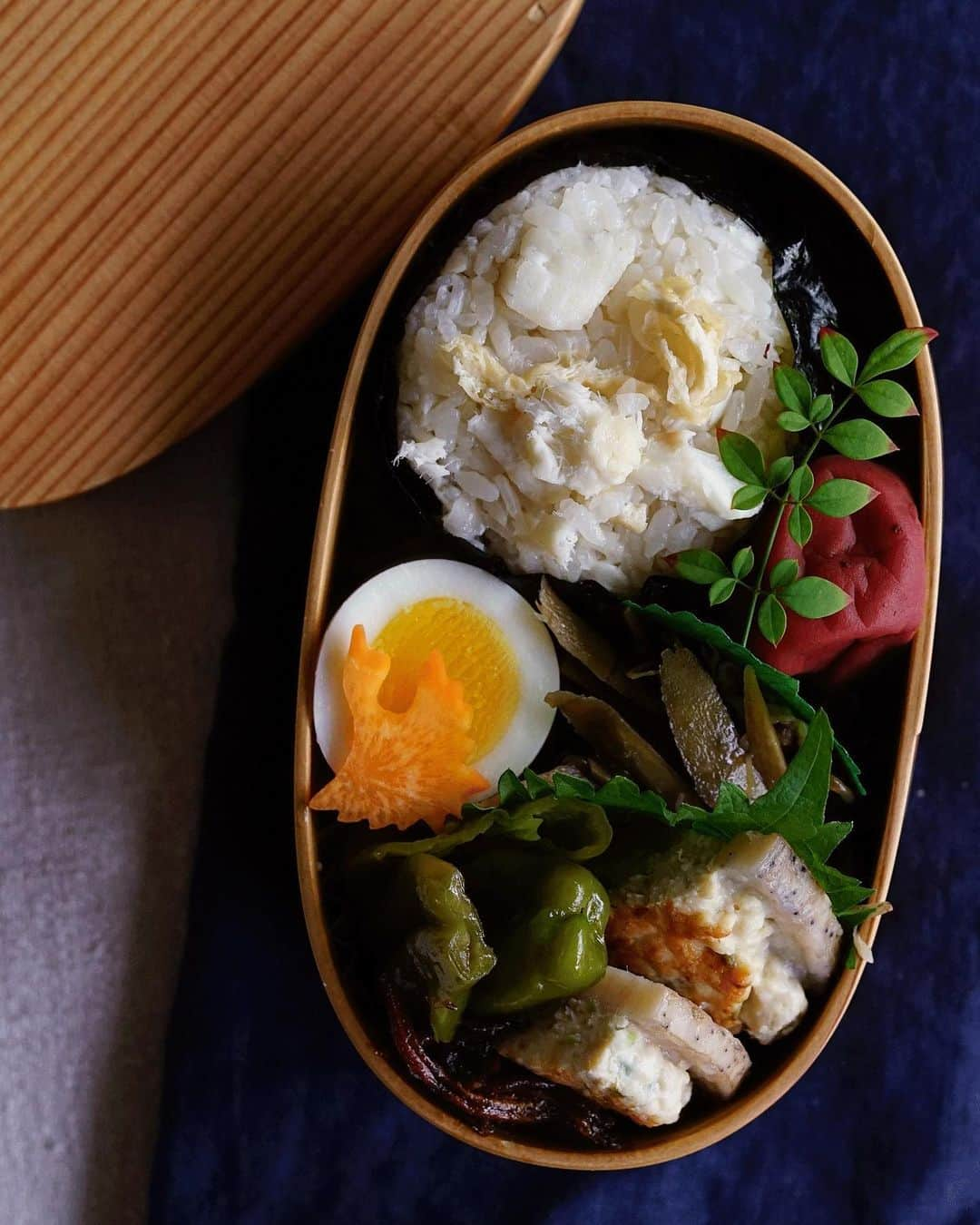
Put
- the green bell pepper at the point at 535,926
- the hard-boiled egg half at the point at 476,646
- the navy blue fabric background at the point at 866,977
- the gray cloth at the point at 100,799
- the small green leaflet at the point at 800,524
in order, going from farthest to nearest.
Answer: the gray cloth at the point at 100,799 → the navy blue fabric background at the point at 866,977 → the hard-boiled egg half at the point at 476,646 → the small green leaflet at the point at 800,524 → the green bell pepper at the point at 535,926

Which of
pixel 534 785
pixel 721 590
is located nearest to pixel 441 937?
pixel 534 785

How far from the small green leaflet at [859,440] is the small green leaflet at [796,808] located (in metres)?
0.35

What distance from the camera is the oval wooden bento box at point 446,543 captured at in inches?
66.8

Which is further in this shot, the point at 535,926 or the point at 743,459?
the point at 743,459

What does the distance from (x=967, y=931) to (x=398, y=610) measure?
1093 millimetres

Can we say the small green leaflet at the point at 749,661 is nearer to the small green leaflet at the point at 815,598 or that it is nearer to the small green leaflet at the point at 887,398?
the small green leaflet at the point at 815,598

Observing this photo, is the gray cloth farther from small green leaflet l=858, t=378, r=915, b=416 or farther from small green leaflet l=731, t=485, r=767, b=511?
small green leaflet l=858, t=378, r=915, b=416

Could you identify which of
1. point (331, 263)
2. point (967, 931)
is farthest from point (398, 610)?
point (967, 931)

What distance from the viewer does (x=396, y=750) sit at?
5.55ft

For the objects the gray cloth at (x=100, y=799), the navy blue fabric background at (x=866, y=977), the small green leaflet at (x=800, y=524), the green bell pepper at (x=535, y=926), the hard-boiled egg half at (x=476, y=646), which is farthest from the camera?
the gray cloth at (x=100, y=799)

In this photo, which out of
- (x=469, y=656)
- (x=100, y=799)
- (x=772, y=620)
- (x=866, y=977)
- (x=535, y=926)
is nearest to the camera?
(x=535, y=926)

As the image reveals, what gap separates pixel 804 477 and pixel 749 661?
259mm

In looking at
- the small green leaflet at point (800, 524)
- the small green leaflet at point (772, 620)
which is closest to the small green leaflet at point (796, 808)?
the small green leaflet at point (772, 620)

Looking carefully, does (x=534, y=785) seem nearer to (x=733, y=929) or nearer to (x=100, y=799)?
(x=733, y=929)
